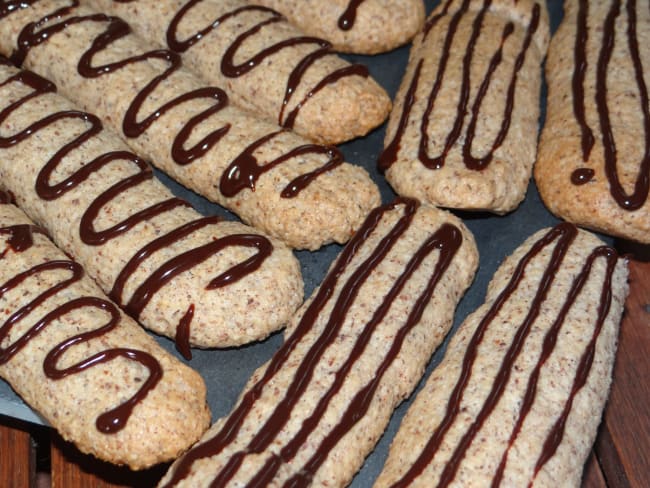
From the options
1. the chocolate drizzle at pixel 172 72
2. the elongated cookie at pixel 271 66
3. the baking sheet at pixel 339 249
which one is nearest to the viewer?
the baking sheet at pixel 339 249

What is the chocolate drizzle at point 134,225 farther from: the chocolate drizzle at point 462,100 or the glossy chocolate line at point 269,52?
the chocolate drizzle at point 462,100

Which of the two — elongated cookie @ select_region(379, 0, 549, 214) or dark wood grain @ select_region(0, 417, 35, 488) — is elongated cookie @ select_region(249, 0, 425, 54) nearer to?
elongated cookie @ select_region(379, 0, 549, 214)

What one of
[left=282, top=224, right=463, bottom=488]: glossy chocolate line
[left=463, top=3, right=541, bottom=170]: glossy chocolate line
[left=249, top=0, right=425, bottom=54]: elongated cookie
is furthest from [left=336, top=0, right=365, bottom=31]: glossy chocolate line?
[left=282, top=224, right=463, bottom=488]: glossy chocolate line

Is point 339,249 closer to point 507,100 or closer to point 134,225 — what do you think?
point 134,225

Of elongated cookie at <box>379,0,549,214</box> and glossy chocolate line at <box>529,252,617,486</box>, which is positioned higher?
elongated cookie at <box>379,0,549,214</box>

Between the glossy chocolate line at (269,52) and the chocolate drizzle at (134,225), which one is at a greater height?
the glossy chocolate line at (269,52)

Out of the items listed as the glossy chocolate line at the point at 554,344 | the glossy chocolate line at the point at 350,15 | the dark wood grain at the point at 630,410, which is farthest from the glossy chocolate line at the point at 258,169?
the dark wood grain at the point at 630,410

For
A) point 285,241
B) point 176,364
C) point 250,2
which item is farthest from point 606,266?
point 250,2
